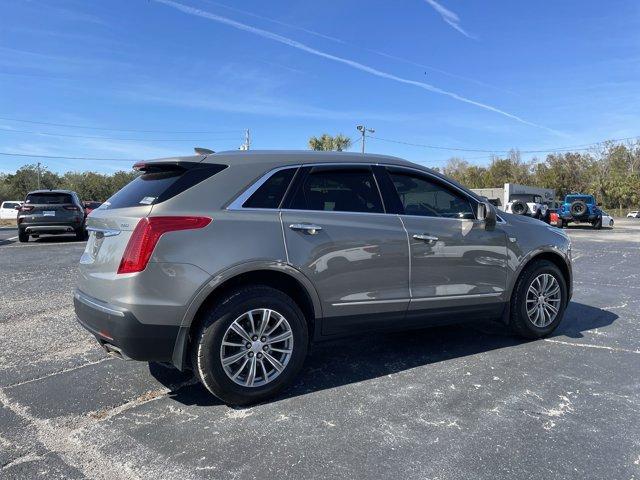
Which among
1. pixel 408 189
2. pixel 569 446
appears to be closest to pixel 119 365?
pixel 408 189

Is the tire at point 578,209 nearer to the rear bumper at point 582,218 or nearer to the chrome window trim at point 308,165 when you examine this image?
the rear bumper at point 582,218

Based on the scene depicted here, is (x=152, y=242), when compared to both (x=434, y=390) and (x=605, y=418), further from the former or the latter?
(x=605, y=418)

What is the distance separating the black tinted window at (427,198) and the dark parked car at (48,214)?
1317 cm

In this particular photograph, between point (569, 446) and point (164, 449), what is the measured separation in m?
2.36

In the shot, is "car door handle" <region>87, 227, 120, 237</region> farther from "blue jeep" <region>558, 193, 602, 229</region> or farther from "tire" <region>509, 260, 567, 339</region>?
"blue jeep" <region>558, 193, 602, 229</region>

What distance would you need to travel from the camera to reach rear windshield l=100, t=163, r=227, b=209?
342cm

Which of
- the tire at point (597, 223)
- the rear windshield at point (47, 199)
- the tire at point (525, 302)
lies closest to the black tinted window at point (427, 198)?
the tire at point (525, 302)

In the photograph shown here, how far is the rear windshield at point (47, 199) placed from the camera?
1478 centimetres

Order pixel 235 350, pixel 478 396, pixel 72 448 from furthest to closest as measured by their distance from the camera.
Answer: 1. pixel 478 396
2. pixel 235 350
3. pixel 72 448

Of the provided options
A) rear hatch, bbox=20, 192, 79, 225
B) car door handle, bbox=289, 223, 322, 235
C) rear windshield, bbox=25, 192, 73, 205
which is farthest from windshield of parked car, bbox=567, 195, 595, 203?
car door handle, bbox=289, 223, 322, 235

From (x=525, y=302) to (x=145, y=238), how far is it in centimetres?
358

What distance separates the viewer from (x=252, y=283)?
3539 millimetres

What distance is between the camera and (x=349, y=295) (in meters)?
3.85

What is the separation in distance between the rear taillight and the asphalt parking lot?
3.32 feet
